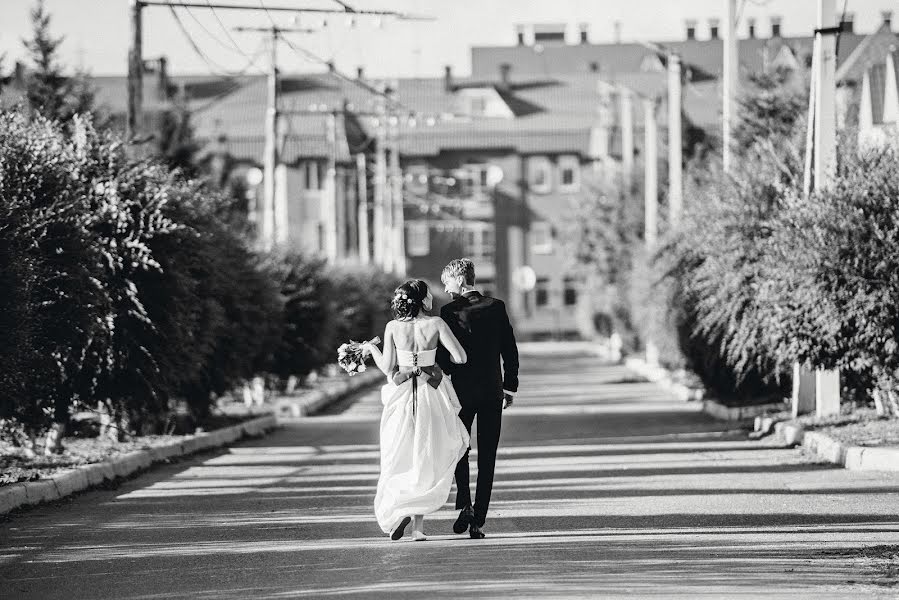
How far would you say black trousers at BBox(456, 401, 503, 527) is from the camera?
36.3 ft

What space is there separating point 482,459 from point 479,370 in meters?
0.63

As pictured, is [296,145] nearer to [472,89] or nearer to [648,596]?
[472,89]

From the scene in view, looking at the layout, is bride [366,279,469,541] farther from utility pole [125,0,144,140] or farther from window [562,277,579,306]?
window [562,277,579,306]

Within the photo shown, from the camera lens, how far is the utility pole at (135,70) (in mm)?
22844

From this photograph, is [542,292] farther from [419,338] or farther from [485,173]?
[419,338]

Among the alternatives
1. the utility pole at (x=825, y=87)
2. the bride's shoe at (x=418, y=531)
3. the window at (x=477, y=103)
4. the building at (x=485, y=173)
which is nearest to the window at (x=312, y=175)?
the building at (x=485, y=173)

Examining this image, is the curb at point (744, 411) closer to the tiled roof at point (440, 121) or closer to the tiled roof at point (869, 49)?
the tiled roof at point (869, 49)

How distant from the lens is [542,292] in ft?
309

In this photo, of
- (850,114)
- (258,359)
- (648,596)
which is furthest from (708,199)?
(648,596)

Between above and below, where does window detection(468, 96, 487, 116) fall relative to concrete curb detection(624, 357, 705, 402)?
above

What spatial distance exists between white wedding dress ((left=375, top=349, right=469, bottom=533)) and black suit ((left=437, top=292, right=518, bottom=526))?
165 mm

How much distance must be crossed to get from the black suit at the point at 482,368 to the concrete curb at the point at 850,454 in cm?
621

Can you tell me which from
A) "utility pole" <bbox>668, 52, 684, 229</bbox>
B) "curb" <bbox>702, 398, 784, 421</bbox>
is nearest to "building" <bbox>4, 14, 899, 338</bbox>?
"utility pole" <bbox>668, 52, 684, 229</bbox>

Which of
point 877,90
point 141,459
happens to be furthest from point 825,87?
point 877,90
